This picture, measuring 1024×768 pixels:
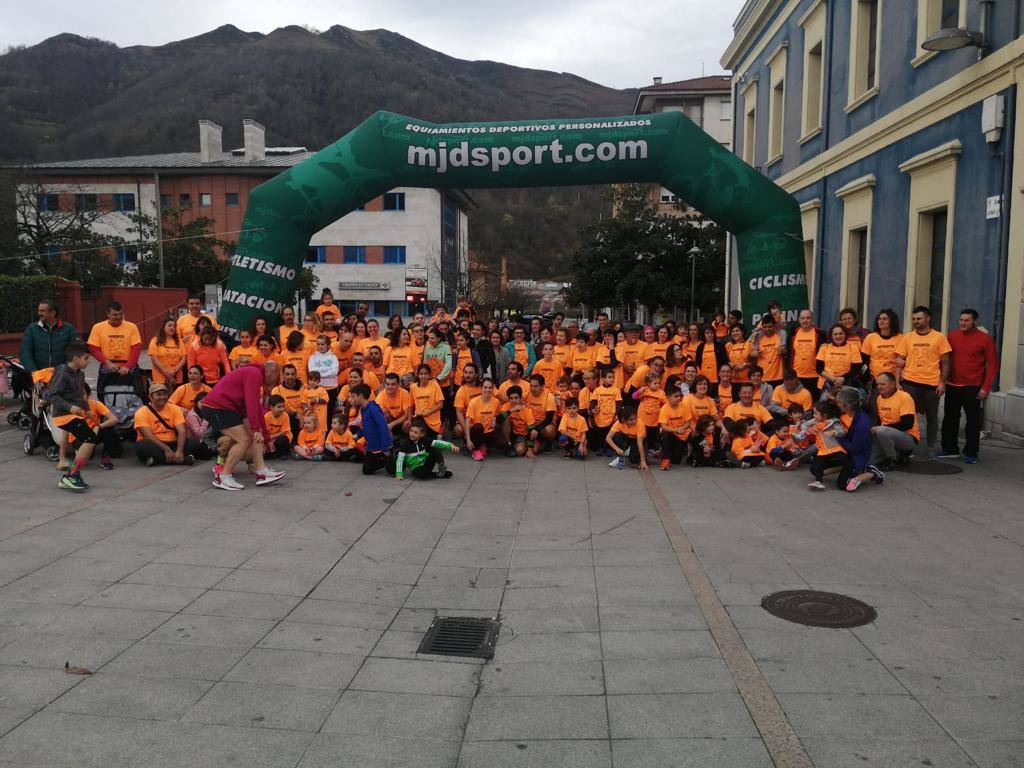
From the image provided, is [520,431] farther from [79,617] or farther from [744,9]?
[744,9]

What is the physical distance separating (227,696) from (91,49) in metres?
209

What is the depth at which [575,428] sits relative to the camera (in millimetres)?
10547

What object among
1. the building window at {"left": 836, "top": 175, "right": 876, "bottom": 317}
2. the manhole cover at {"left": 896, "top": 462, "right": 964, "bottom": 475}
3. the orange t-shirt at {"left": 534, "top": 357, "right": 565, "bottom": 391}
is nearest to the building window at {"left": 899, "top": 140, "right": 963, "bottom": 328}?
the building window at {"left": 836, "top": 175, "right": 876, "bottom": 317}

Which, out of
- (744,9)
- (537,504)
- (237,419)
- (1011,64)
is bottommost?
(537,504)

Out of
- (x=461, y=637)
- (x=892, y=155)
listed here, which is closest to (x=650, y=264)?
(x=892, y=155)

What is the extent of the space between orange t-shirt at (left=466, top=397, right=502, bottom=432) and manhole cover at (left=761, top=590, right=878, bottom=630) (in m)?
5.80

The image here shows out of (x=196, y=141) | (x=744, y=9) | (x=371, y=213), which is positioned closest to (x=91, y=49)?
(x=196, y=141)

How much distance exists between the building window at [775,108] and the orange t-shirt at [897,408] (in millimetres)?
12386

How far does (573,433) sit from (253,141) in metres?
52.2

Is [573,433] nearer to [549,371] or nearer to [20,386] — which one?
[549,371]

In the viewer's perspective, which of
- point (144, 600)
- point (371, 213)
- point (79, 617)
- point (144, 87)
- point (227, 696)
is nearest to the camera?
point (227, 696)

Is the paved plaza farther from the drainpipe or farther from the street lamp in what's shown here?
the street lamp

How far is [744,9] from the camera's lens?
22.8 m

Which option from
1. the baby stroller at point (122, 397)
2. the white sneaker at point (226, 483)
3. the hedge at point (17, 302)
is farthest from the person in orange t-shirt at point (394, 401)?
the hedge at point (17, 302)
